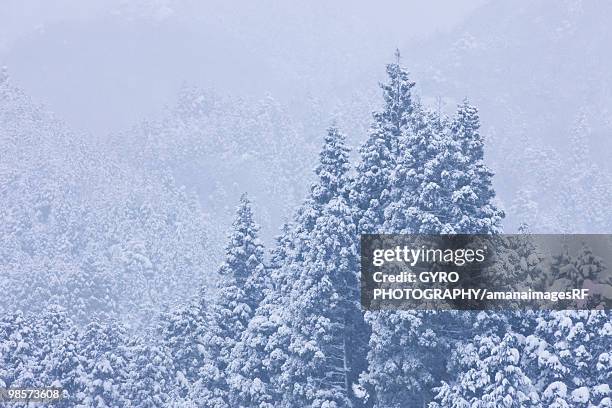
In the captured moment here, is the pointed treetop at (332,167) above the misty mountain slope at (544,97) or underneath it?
underneath

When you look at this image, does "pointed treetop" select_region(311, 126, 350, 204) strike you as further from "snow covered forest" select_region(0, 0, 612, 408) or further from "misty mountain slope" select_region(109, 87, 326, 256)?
"misty mountain slope" select_region(109, 87, 326, 256)

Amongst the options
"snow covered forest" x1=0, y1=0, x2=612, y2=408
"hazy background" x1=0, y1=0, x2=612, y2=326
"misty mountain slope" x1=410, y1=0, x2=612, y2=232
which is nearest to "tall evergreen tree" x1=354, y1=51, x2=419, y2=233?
"snow covered forest" x1=0, y1=0, x2=612, y2=408

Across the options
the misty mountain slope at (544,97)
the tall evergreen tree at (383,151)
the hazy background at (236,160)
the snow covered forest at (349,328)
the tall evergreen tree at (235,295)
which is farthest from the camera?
the misty mountain slope at (544,97)

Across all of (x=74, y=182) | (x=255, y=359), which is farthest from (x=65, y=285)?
(x=255, y=359)

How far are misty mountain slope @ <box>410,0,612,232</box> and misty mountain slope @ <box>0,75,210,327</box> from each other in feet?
158

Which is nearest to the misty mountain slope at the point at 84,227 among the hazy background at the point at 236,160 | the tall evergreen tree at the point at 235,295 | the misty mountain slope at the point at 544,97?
the hazy background at the point at 236,160

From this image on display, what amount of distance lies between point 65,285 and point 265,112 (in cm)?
8217

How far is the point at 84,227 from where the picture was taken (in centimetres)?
12188

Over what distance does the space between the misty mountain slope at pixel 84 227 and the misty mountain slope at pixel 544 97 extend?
48.1 m

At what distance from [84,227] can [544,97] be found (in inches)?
3701

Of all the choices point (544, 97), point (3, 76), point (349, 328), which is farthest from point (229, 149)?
point (349, 328)

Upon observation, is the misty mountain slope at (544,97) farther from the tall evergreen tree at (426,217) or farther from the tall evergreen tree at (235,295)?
the tall evergreen tree at (426,217)

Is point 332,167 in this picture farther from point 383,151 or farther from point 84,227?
point 84,227

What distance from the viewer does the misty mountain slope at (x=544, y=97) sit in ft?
438
